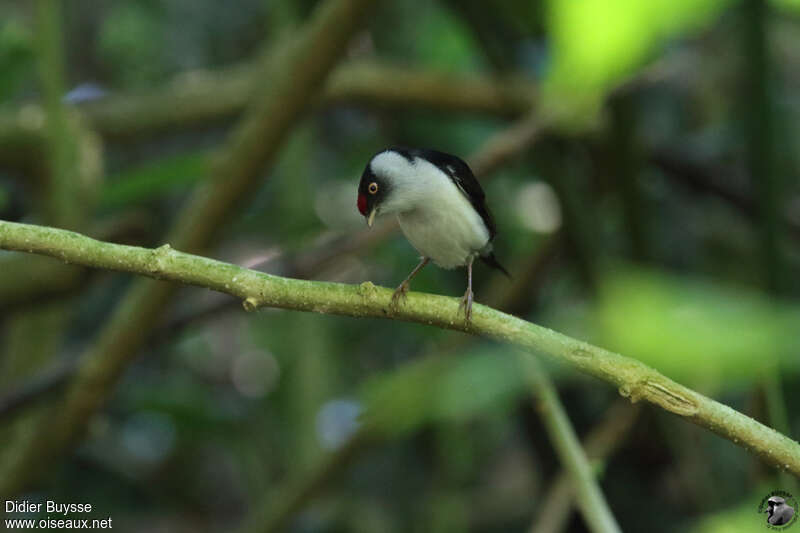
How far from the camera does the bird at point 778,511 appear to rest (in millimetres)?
639

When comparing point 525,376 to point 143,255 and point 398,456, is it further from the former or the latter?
point 398,456

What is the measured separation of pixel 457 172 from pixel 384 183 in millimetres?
131

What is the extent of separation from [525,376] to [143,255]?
41 centimetres

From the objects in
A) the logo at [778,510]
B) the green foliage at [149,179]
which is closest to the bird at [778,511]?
the logo at [778,510]

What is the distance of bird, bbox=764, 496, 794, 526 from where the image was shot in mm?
639

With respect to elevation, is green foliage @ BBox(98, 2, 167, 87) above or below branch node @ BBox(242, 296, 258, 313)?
above

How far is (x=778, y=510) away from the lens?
2.24 ft

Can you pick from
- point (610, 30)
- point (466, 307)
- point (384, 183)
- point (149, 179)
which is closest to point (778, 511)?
point (466, 307)

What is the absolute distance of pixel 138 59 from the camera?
3.33 meters

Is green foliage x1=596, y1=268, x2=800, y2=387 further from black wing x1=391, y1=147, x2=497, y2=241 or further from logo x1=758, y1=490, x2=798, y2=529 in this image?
black wing x1=391, y1=147, x2=497, y2=241

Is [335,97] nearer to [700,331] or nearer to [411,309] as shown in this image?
[411,309]

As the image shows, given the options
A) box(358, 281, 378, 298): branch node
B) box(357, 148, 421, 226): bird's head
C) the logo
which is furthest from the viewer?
box(357, 148, 421, 226): bird's head

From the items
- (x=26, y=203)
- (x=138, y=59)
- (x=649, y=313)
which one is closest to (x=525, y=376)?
(x=649, y=313)

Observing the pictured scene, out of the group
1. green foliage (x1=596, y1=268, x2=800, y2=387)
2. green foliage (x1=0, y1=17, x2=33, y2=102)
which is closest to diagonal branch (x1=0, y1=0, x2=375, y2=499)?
green foliage (x1=0, y1=17, x2=33, y2=102)
